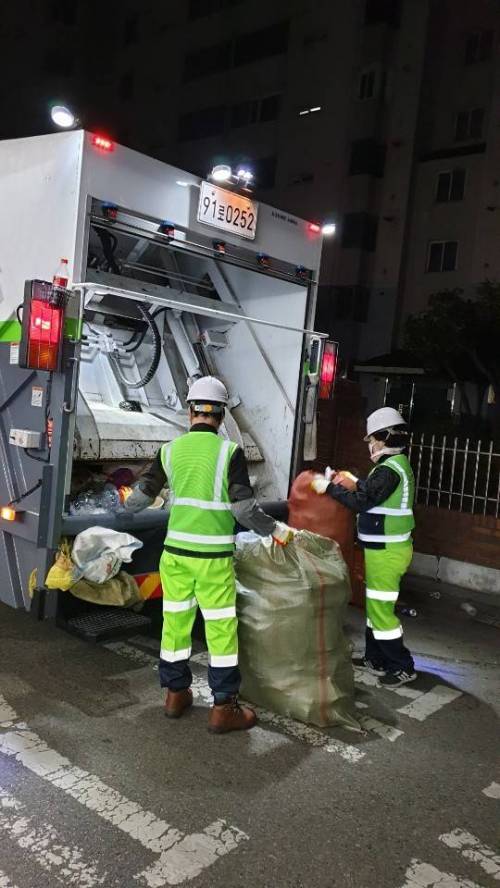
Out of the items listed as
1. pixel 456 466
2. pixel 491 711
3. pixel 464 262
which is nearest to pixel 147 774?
pixel 491 711

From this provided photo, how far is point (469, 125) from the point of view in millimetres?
21438

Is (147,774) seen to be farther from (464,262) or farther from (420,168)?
(420,168)

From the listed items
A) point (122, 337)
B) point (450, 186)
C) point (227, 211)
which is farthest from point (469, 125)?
point (227, 211)

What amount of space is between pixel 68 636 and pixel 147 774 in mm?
1651

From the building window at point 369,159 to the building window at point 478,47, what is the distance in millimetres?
3473

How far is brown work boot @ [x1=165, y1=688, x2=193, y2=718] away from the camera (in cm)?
333

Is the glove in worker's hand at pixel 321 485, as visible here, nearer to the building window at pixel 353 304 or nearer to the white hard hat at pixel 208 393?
the white hard hat at pixel 208 393

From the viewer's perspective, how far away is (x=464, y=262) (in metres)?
20.8

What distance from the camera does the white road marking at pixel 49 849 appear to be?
220cm

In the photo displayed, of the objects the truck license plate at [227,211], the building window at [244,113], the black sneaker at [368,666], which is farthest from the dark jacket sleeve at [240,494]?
the building window at [244,113]

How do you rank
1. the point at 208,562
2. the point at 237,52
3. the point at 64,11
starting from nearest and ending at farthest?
the point at 208,562 < the point at 237,52 < the point at 64,11

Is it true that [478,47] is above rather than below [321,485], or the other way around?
above

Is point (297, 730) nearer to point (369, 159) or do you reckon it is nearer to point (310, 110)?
point (369, 159)

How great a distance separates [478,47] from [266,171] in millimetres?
7379
